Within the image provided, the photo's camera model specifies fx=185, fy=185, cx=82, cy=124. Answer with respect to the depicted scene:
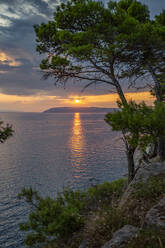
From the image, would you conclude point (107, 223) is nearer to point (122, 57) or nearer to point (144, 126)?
point (144, 126)

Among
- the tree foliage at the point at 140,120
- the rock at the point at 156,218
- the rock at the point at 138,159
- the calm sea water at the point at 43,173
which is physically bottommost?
the calm sea water at the point at 43,173

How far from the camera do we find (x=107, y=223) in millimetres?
6480

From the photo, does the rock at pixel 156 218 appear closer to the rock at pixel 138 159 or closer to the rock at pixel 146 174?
the rock at pixel 146 174

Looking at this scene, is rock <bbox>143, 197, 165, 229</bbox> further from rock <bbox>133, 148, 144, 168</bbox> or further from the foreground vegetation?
rock <bbox>133, 148, 144, 168</bbox>

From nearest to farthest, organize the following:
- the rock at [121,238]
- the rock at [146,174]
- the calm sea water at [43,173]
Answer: the rock at [121,238], the rock at [146,174], the calm sea water at [43,173]

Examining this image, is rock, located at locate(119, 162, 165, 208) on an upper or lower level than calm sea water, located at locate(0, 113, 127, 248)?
upper

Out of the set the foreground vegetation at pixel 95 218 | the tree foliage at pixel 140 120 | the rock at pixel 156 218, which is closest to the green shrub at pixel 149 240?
the rock at pixel 156 218

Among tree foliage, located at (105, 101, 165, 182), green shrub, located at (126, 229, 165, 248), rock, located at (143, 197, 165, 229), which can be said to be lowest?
rock, located at (143, 197, 165, 229)

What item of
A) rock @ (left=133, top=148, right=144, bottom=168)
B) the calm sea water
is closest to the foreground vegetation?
rock @ (left=133, top=148, right=144, bottom=168)

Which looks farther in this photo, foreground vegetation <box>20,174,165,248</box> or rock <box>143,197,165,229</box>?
foreground vegetation <box>20,174,165,248</box>

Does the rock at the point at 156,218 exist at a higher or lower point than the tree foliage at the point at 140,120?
lower

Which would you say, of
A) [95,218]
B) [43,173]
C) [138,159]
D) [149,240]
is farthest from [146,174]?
[43,173]

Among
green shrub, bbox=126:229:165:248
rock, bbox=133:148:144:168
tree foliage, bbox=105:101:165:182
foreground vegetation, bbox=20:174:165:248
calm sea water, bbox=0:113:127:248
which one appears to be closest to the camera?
green shrub, bbox=126:229:165:248

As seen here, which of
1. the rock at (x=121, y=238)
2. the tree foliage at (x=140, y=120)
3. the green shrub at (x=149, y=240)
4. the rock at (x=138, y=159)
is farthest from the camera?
the rock at (x=138, y=159)
